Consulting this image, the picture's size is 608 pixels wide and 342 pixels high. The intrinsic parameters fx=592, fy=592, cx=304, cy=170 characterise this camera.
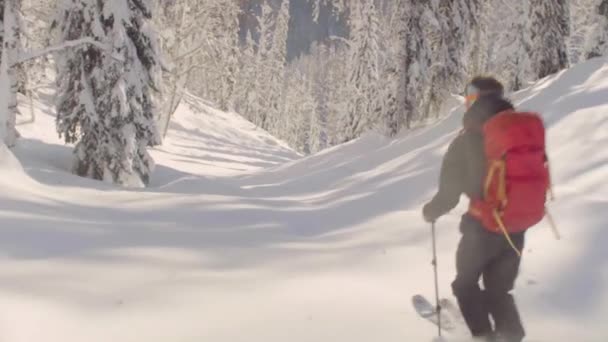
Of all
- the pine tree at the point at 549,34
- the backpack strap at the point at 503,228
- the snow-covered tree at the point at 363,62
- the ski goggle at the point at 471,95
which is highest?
the snow-covered tree at the point at 363,62

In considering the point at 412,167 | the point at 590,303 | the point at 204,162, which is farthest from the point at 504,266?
the point at 204,162

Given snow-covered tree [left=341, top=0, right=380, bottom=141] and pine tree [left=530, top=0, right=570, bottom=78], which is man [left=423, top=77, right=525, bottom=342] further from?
snow-covered tree [left=341, top=0, right=380, bottom=141]

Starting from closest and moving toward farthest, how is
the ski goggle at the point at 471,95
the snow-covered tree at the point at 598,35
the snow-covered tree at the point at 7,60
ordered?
the ski goggle at the point at 471,95
the snow-covered tree at the point at 7,60
the snow-covered tree at the point at 598,35

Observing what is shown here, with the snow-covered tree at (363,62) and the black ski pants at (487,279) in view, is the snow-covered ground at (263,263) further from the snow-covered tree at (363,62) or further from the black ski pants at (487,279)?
the snow-covered tree at (363,62)

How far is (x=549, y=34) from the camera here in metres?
20.3

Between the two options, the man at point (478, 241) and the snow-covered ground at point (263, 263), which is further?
the snow-covered ground at point (263, 263)

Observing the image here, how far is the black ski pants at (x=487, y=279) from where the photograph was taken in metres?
3.68

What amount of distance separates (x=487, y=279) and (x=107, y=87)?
1311 cm

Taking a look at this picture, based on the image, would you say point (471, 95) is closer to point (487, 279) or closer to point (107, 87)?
point (487, 279)

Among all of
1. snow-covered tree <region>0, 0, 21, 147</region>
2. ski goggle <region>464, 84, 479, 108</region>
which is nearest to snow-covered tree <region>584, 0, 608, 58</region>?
snow-covered tree <region>0, 0, 21, 147</region>

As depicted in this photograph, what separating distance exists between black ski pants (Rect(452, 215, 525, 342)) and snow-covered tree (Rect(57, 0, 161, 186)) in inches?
491

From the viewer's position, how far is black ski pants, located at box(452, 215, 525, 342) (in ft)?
12.1

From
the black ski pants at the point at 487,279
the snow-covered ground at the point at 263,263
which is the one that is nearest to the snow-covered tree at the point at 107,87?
the snow-covered ground at the point at 263,263

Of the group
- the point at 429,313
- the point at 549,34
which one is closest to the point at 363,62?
the point at 549,34
